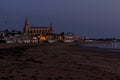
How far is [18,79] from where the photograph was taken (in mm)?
13453

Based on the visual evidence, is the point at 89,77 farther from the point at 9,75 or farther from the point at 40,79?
the point at 9,75

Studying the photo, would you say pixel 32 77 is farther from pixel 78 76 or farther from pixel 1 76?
pixel 78 76

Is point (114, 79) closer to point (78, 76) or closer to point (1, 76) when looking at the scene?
point (78, 76)

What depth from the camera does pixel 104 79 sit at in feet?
47.8

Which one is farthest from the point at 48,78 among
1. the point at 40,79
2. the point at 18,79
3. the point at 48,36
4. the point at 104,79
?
the point at 48,36

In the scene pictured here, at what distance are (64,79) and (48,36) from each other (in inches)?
6891

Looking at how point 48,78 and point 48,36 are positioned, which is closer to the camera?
point 48,78

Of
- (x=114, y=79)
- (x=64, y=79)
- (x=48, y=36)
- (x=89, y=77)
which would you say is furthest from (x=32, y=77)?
(x=48, y=36)

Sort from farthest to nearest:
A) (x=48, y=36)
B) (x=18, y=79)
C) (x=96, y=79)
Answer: (x=48, y=36) → (x=96, y=79) → (x=18, y=79)

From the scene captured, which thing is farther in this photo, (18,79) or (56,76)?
(56,76)

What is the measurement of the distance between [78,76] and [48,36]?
174 metres

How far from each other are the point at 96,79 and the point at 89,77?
0.63 m

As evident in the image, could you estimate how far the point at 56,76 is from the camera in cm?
1495

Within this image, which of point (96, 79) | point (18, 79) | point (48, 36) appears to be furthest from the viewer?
point (48, 36)
